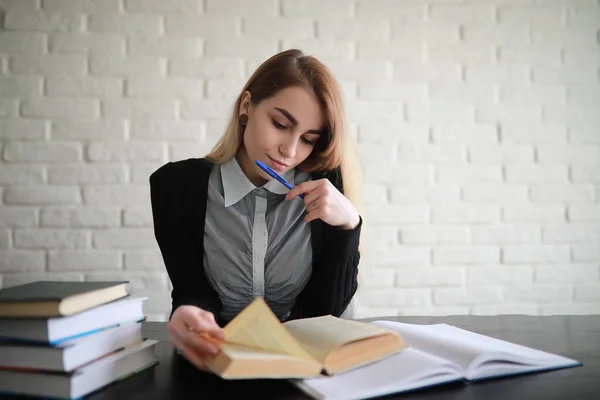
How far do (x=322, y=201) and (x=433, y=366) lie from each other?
46 centimetres

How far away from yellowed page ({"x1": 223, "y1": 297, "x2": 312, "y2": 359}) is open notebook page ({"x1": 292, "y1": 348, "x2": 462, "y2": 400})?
43mm

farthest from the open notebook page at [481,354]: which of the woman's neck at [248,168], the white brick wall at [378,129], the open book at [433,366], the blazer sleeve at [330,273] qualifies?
the white brick wall at [378,129]

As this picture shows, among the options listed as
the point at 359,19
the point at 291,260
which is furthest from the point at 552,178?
the point at 291,260

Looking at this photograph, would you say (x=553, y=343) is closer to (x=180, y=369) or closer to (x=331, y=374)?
(x=331, y=374)

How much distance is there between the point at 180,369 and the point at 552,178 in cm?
176

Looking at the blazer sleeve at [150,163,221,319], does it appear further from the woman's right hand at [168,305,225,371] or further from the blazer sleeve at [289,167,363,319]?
the woman's right hand at [168,305,225,371]

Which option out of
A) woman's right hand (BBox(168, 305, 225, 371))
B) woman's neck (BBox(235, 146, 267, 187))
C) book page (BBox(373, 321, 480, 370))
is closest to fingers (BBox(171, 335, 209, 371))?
woman's right hand (BBox(168, 305, 225, 371))

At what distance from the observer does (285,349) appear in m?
0.63

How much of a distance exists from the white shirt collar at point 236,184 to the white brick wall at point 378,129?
55 cm

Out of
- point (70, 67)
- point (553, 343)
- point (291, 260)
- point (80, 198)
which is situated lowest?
point (553, 343)

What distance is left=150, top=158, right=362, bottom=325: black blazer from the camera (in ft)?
3.93

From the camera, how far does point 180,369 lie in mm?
728

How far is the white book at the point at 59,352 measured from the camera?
58cm

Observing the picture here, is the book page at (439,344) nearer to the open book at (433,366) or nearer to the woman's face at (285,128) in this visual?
the open book at (433,366)
